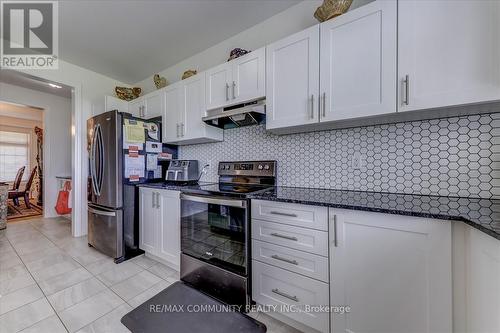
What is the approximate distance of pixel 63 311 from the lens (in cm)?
150

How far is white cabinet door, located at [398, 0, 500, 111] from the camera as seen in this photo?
1018 millimetres

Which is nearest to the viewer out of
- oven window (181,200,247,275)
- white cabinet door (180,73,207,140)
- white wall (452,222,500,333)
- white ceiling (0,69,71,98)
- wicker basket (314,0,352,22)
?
white wall (452,222,500,333)

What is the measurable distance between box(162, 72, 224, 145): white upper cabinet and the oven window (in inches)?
33.0

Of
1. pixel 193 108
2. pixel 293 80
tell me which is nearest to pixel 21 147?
pixel 193 108

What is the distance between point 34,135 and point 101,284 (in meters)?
7.25

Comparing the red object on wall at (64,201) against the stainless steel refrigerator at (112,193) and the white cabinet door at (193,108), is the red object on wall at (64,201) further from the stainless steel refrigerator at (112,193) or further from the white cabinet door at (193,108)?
the white cabinet door at (193,108)

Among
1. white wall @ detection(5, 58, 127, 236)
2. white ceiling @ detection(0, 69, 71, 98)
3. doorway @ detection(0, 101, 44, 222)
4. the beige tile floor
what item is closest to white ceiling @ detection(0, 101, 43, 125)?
doorway @ detection(0, 101, 44, 222)

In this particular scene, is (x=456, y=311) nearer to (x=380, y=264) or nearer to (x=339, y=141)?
(x=380, y=264)

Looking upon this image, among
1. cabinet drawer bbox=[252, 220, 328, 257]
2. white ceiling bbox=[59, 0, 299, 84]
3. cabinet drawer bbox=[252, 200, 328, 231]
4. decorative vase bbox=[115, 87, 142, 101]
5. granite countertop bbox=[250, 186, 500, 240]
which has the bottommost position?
cabinet drawer bbox=[252, 220, 328, 257]

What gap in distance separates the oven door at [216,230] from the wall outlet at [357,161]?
92 centimetres

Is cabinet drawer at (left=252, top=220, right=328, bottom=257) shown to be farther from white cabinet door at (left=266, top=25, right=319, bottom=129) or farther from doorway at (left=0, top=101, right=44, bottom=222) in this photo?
doorway at (left=0, top=101, right=44, bottom=222)

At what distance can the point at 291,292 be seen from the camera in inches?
52.7

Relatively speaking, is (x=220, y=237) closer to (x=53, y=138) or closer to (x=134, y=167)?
(x=134, y=167)

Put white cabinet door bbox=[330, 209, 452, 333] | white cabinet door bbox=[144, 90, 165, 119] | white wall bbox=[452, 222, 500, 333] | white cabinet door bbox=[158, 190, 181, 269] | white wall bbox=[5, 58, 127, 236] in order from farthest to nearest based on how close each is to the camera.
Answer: white wall bbox=[5, 58, 127, 236] < white cabinet door bbox=[144, 90, 165, 119] < white cabinet door bbox=[158, 190, 181, 269] < white cabinet door bbox=[330, 209, 452, 333] < white wall bbox=[452, 222, 500, 333]
